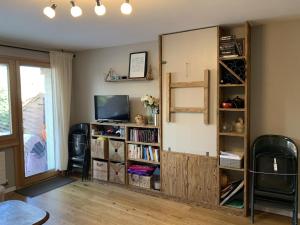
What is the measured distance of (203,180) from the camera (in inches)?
124

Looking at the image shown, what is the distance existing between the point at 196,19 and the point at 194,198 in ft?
7.30

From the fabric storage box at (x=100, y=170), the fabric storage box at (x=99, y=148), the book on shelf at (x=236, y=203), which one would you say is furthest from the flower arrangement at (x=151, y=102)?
the book on shelf at (x=236, y=203)

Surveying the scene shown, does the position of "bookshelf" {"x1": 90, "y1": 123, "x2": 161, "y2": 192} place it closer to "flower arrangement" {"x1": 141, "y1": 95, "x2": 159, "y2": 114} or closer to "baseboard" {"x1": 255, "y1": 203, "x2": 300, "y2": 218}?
"flower arrangement" {"x1": 141, "y1": 95, "x2": 159, "y2": 114}

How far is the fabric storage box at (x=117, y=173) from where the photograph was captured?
3855mm

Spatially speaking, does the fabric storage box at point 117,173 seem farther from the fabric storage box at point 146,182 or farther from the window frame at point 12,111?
the window frame at point 12,111

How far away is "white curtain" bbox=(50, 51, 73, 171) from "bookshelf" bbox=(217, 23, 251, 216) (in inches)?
106

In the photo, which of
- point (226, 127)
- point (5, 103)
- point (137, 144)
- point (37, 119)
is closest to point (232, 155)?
point (226, 127)

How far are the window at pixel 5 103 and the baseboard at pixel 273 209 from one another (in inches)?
145

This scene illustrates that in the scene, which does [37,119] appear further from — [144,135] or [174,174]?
[174,174]

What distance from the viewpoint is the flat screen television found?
153 inches

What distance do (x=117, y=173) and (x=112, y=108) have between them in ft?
3.43

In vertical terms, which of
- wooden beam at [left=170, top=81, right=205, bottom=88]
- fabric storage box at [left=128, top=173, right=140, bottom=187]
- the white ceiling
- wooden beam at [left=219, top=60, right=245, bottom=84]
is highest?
the white ceiling

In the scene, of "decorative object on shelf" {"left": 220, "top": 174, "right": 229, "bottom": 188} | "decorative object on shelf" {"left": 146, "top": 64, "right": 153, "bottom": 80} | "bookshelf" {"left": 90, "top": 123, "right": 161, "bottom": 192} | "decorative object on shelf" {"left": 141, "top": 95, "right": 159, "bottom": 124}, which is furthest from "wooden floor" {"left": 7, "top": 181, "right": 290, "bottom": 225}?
"decorative object on shelf" {"left": 146, "top": 64, "right": 153, "bottom": 80}

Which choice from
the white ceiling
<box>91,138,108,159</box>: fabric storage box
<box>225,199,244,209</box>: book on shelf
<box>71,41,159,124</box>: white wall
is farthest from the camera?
<box>91,138,108,159</box>: fabric storage box
